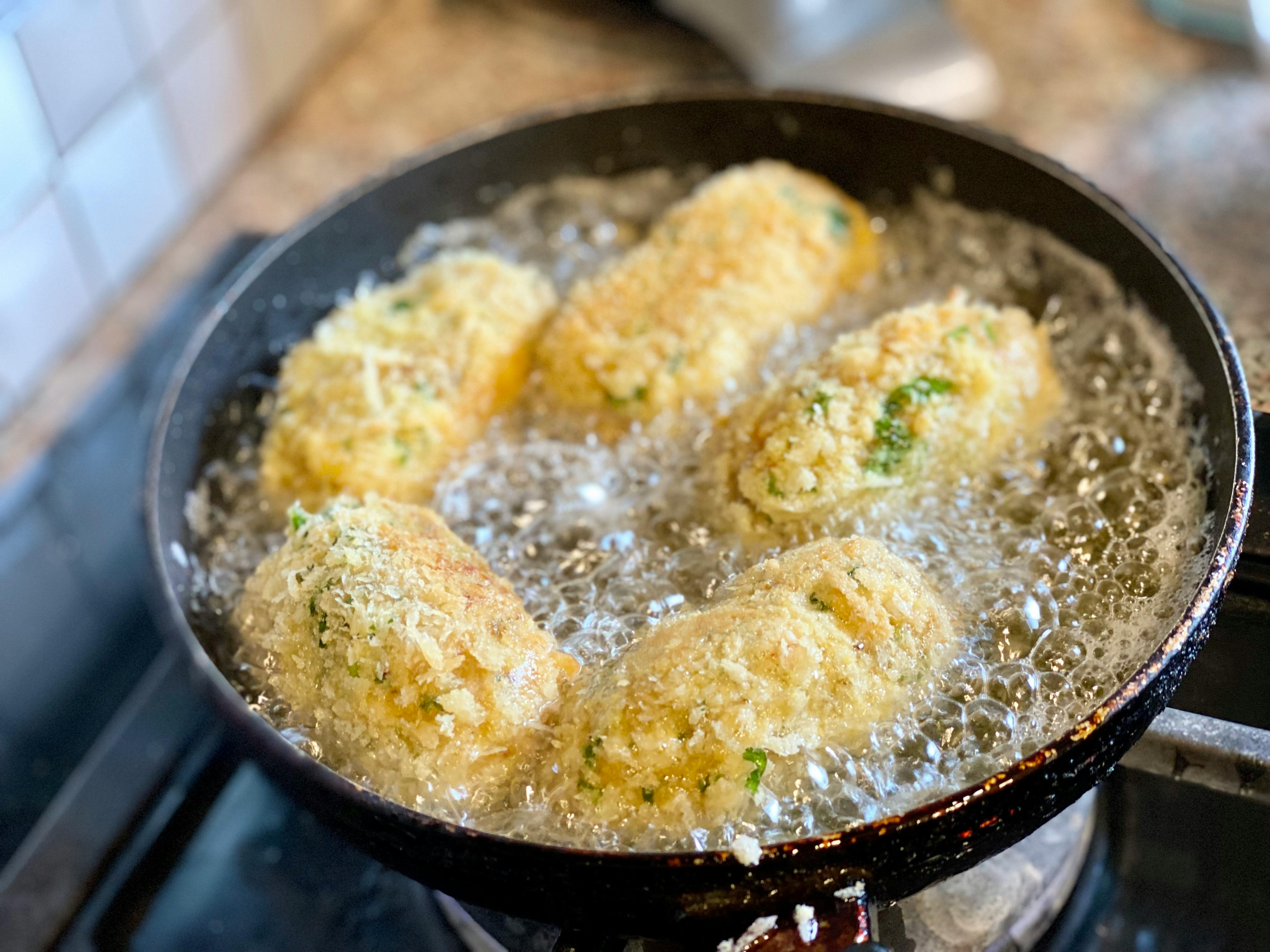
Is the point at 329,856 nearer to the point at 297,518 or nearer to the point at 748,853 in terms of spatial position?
the point at 297,518

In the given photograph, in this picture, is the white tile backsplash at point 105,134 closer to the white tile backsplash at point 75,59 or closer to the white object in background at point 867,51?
the white tile backsplash at point 75,59

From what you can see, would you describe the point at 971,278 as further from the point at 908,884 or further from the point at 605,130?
the point at 908,884

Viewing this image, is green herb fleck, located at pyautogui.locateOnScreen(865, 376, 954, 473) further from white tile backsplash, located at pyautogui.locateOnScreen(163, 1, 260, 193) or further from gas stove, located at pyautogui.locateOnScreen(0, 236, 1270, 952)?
white tile backsplash, located at pyautogui.locateOnScreen(163, 1, 260, 193)

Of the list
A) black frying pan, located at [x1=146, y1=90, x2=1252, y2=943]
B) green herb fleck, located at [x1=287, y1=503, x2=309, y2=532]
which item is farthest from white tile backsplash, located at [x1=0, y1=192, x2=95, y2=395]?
green herb fleck, located at [x1=287, y1=503, x2=309, y2=532]

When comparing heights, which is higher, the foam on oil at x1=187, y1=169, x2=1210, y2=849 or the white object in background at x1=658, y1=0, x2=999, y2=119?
the white object in background at x1=658, y1=0, x2=999, y2=119

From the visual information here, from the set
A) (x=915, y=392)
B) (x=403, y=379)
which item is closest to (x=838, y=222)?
(x=915, y=392)
